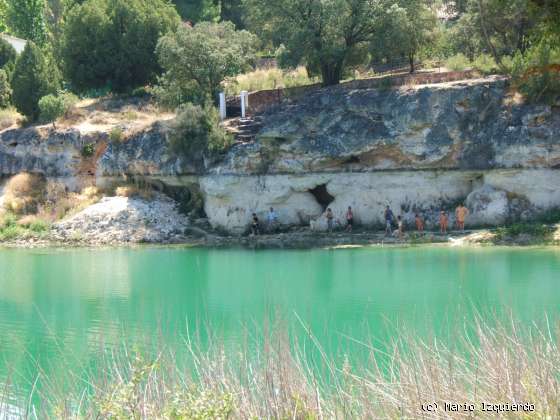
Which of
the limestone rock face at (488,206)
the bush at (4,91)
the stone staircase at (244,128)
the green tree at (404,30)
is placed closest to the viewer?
the limestone rock face at (488,206)

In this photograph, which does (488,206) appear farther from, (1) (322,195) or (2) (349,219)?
(1) (322,195)

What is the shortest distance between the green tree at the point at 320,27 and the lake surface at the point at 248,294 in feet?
38.1

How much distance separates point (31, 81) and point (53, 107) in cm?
380

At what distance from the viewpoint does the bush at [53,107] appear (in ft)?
142

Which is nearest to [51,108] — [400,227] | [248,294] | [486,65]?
[400,227]

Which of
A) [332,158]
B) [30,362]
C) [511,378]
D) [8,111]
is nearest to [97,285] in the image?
A: [30,362]

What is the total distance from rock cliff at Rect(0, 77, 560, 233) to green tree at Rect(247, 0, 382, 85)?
2.38 m

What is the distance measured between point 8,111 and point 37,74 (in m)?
3.28

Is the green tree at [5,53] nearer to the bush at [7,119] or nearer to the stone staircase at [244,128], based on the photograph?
the bush at [7,119]

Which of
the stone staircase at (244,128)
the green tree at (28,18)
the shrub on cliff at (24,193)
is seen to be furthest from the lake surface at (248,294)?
the green tree at (28,18)

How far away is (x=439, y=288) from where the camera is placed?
2084 cm

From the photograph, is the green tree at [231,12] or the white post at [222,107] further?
the green tree at [231,12]

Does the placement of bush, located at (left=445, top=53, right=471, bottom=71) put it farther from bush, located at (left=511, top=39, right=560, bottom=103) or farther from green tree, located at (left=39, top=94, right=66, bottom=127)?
green tree, located at (left=39, top=94, right=66, bottom=127)

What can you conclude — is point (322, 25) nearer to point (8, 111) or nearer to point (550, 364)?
point (8, 111)
